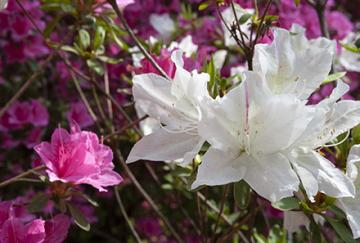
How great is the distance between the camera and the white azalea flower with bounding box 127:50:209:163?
1124 mm

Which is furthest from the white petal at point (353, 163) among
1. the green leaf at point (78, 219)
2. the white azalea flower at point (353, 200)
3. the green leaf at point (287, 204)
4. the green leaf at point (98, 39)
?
the green leaf at point (98, 39)

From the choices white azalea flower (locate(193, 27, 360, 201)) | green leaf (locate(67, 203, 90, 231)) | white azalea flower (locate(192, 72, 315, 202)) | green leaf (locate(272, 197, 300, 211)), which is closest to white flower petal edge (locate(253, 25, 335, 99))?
white azalea flower (locate(193, 27, 360, 201))

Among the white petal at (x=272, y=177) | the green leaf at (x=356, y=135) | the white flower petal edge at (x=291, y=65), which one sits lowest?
the green leaf at (x=356, y=135)

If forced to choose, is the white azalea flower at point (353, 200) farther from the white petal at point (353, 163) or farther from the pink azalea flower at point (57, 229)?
the pink azalea flower at point (57, 229)

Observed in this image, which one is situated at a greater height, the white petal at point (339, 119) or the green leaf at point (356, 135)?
the white petal at point (339, 119)

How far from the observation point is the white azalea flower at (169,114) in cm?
112

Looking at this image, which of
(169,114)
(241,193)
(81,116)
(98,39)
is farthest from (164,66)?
(81,116)

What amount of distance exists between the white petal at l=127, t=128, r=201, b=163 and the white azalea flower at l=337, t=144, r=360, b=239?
0.30 meters

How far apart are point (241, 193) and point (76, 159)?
0.34 m

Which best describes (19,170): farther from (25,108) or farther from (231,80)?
(231,80)

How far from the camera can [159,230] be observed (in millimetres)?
2844

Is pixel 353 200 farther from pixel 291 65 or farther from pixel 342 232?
pixel 291 65

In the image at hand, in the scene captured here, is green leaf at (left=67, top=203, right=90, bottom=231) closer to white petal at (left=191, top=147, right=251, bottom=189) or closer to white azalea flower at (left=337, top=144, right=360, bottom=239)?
white petal at (left=191, top=147, right=251, bottom=189)

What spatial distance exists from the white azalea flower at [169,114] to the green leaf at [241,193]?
114 millimetres
